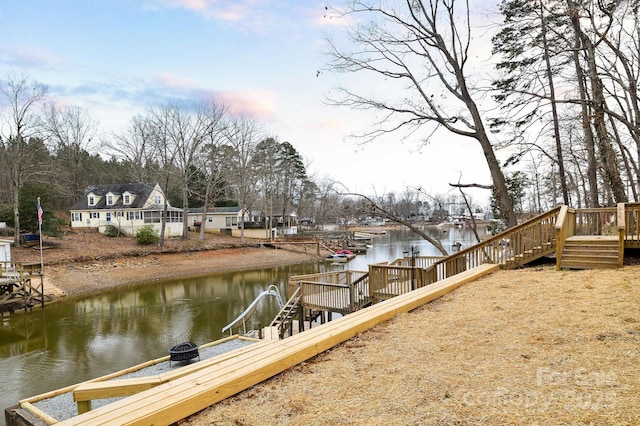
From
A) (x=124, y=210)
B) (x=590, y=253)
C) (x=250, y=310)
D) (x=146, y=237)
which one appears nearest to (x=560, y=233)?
(x=590, y=253)

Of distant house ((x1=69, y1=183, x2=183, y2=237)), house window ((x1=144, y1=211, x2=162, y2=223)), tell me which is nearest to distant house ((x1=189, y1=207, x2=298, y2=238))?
distant house ((x1=69, y1=183, x2=183, y2=237))

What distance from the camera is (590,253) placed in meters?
8.68

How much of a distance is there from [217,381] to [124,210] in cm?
3857

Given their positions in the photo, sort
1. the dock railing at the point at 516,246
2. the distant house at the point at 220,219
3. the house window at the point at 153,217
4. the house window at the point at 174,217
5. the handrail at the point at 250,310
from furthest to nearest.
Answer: the distant house at the point at 220,219 → the house window at the point at 174,217 → the house window at the point at 153,217 → the handrail at the point at 250,310 → the dock railing at the point at 516,246

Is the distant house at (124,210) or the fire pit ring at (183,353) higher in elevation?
the distant house at (124,210)

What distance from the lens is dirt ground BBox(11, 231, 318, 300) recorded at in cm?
2244

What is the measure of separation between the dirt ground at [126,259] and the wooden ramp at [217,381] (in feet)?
65.8

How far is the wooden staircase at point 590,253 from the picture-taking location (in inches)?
330

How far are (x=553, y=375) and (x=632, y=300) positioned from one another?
3300mm

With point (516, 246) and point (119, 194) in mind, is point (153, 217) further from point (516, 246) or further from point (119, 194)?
point (516, 246)

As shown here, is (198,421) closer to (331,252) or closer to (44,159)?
(331,252)

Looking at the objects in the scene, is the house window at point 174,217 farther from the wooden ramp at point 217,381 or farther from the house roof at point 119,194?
the wooden ramp at point 217,381

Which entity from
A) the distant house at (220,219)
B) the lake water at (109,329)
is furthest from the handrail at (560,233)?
the distant house at (220,219)

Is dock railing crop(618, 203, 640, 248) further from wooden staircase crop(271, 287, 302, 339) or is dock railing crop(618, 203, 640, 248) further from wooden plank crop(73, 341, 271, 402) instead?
wooden plank crop(73, 341, 271, 402)
